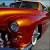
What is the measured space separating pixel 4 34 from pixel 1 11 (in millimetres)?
500

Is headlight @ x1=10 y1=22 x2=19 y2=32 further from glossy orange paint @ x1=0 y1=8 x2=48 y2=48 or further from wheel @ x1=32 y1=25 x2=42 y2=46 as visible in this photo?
wheel @ x1=32 y1=25 x2=42 y2=46

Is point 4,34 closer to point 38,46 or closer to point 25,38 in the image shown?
point 25,38


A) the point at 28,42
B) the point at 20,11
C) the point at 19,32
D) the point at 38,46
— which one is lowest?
the point at 38,46

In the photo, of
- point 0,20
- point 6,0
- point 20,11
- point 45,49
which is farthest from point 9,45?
point 6,0

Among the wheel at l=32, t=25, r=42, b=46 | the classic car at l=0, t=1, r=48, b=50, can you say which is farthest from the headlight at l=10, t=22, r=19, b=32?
the wheel at l=32, t=25, r=42, b=46

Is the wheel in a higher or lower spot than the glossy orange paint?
lower

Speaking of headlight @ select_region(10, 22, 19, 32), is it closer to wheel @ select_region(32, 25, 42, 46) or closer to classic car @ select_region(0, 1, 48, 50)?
classic car @ select_region(0, 1, 48, 50)

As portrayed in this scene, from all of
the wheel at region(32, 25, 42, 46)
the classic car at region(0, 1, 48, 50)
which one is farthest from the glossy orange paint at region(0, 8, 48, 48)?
the wheel at region(32, 25, 42, 46)

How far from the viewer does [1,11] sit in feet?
12.9

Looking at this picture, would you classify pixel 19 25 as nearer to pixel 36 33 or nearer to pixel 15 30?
pixel 15 30

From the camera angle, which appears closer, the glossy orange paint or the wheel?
the glossy orange paint

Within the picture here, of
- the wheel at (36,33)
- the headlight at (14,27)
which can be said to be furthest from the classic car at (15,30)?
the wheel at (36,33)

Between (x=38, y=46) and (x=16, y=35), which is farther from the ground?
(x=16, y=35)

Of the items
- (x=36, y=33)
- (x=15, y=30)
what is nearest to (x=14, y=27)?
(x=15, y=30)
